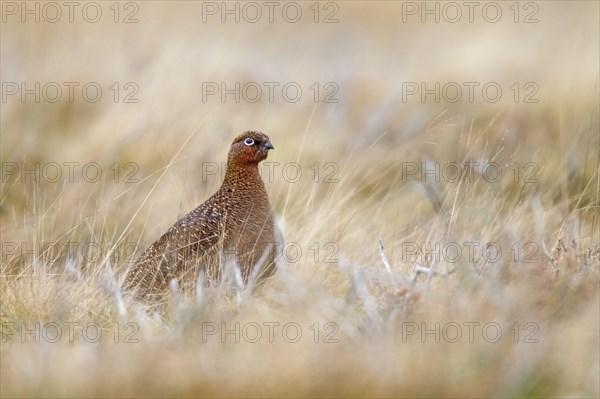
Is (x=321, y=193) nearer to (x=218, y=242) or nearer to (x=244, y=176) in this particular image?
(x=244, y=176)

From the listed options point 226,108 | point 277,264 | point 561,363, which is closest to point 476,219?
point 277,264

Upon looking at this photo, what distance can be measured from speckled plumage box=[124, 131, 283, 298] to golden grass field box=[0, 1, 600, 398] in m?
0.21

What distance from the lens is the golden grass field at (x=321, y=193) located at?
4.06 meters

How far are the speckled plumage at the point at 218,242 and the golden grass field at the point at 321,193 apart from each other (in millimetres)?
215

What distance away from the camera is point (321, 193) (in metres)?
8.28

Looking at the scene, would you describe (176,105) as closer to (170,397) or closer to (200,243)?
(200,243)

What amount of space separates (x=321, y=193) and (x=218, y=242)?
2.79 metres

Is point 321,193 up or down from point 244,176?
down

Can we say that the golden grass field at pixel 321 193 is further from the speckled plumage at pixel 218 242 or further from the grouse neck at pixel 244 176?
the grouse neck at pixel 244 176

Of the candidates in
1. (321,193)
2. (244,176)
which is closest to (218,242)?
(244,176)

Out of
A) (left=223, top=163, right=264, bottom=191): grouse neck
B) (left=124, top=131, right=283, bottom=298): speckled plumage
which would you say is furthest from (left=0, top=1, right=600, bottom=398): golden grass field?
(left=223, top=163, right=264, bottom=191): grouse neck

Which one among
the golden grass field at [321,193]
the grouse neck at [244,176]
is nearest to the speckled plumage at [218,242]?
the grouse neck at [244,176]

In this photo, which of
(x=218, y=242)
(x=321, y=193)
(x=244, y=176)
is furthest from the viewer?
(x=321, y=193)

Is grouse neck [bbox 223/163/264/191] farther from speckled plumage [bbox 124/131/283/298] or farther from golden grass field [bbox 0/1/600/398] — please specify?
golden grass field [bbox 0/1/600/398]
